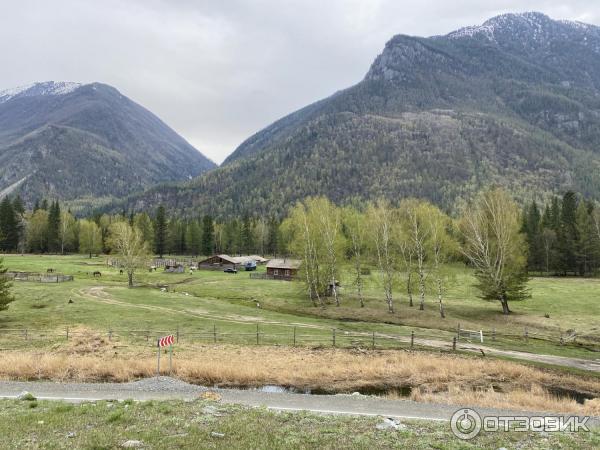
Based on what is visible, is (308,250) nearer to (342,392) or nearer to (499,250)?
(499,250)

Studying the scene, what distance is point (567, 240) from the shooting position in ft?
329

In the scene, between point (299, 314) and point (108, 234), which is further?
point (108, 234)

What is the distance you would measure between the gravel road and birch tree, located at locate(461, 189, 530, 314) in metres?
38.0

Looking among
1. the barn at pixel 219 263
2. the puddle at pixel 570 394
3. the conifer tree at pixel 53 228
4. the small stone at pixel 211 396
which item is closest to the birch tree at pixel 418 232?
the puddle at pixel 570 394

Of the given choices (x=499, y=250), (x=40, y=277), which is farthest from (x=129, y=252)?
(x=499, y=250)

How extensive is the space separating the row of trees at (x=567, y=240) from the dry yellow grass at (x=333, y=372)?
78.0 metres

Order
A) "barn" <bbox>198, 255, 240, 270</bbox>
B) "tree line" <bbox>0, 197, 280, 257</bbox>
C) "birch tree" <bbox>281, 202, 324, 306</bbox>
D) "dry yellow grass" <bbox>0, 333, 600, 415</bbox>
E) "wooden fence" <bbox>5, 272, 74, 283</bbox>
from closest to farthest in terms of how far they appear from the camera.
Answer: "dry yellow grass" <bbox>0, 333, 600, 415</bbox> < "birch tree" <bbox>281, 202, 324, 306</bbox> < "wooden fence" <bbox>5, 272, 74, 283</bbox> < "barn" <bbox>198, 255, 240, 270</bbox> < "tree line" <bbox>0, 197, 280, 257</bbox>

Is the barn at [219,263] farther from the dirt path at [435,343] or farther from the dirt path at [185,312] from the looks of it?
the dirt path at [435,343]

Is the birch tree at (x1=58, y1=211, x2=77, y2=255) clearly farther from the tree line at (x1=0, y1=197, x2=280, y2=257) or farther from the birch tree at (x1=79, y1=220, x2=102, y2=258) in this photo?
the birch tree at (x1=79, y1=220, x2=102, y2=258)

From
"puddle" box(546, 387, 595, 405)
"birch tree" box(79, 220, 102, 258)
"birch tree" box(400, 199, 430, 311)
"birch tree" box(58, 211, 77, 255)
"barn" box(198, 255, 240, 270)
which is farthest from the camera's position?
"birch tree" box(58, 211, 77, 255)

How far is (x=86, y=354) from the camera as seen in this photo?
33406 millimetres

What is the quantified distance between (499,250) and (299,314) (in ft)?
94.9

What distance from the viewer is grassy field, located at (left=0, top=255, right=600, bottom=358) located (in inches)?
1767

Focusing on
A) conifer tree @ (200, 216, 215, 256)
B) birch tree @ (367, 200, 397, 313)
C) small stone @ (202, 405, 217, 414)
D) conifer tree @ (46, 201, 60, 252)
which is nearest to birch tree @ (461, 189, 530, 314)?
birch tree @ (367, 200, 397, 313)
